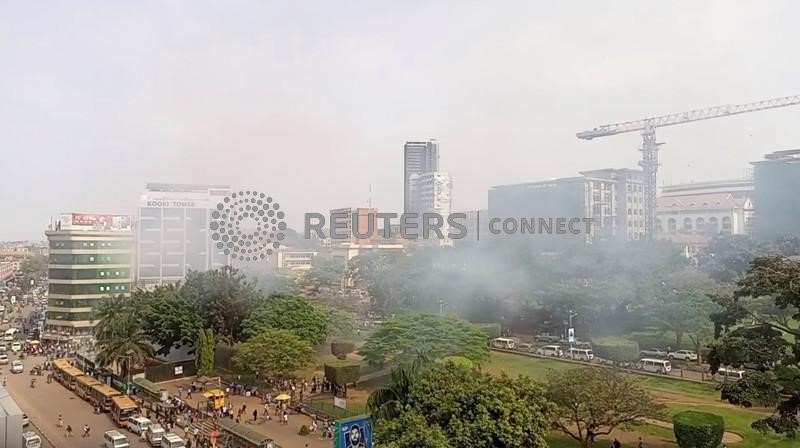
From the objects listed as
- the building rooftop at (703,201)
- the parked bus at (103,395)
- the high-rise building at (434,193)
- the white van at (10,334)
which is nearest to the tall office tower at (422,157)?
the high-rise building at (434,193)

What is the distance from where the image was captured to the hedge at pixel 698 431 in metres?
9.70

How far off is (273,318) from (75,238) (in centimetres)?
1540

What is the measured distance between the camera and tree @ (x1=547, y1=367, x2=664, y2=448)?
10.1 meters

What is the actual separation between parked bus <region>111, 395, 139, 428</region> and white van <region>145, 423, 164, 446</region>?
1.42 m

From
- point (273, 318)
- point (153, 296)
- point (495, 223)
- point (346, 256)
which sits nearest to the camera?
point (273, 318)

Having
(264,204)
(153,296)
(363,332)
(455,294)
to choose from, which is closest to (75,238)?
(264,204)

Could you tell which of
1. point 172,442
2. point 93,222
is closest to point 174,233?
point 93,222

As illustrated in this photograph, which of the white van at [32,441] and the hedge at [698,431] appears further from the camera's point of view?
the white van at [32,441]

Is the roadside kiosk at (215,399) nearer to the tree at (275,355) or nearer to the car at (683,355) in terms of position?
the tree at (275,355)

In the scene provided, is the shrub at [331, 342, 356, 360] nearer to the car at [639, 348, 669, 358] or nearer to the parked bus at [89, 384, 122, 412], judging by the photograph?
the parked bus at [89, 384, 122, 412]

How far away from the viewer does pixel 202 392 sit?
16.7 meters

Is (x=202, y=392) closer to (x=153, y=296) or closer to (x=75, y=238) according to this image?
(x=153, y=296)

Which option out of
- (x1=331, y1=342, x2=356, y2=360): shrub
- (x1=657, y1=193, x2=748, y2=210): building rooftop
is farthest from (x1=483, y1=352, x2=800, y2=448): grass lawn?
(x1=657, y1=193, x2=748, y2=210): building rooftop

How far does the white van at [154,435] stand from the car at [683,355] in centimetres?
1343
